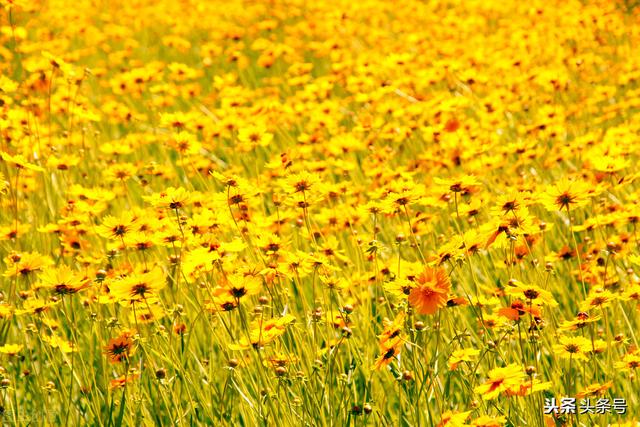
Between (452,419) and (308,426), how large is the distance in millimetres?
372

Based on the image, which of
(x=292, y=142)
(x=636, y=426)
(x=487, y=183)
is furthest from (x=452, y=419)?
(x=292, y=142)

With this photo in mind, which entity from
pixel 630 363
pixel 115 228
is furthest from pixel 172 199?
pixel 630 363

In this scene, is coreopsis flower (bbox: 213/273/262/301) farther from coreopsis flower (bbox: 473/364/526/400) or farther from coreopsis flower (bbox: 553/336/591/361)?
coreopsis flower (bbox: 553/336/591/361)

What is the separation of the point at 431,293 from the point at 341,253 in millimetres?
1065

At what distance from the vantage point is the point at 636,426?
136 cm

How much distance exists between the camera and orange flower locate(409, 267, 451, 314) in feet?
5.14

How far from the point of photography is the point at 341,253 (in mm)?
2639

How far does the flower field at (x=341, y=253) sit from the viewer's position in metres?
1.76

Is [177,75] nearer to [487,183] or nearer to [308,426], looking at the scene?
[487,183]

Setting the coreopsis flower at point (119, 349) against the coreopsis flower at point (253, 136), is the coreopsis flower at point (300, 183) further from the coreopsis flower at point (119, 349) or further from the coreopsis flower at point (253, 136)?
the coreopsis flower at point (253, 136)

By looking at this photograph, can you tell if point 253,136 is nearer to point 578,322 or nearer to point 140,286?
point 140,286

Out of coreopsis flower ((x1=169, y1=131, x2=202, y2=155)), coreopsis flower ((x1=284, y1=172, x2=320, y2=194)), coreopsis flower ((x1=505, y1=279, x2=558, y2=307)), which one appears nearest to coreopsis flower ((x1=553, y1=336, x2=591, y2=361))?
coreopsis flower ((x1=505, y1=279, x2=558, y2=307))

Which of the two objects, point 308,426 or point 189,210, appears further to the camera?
point 189,210

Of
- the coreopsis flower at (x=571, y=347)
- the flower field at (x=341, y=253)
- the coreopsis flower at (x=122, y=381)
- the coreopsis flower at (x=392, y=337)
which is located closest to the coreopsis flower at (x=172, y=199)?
the flower field at (x=341, y=253)
